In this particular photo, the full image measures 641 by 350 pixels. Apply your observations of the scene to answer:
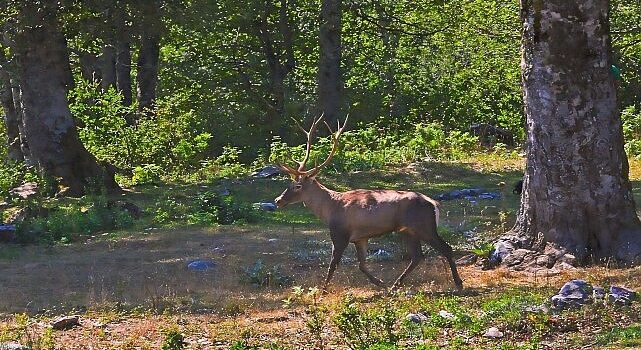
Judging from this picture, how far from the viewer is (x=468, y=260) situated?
1247cm

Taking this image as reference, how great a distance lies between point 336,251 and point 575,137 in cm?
269

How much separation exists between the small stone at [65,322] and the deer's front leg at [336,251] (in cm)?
251

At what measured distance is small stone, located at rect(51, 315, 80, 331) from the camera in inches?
382

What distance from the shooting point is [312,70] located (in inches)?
1144

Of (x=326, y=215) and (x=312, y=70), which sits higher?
(x=312, y=70)

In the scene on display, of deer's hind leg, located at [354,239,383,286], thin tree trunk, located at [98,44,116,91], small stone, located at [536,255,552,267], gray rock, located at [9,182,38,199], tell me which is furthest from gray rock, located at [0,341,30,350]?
thin tree trunk, located at [98,44,116,91]

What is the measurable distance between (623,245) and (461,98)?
57.2ft

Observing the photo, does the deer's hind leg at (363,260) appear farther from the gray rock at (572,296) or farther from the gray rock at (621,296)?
the gray rock at (621,296)

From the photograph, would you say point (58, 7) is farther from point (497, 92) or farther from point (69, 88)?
point (497, 92)

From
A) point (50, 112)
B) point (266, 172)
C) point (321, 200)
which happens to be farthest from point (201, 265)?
point (266, 172)

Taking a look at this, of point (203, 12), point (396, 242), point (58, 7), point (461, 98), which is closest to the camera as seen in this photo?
point (396, 242)

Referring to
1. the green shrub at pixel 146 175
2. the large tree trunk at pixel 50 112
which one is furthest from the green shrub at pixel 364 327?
the green shrub at pixel 146 175

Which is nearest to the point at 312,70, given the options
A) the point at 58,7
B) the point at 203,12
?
the point at 203,12

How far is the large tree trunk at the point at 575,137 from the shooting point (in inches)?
446
